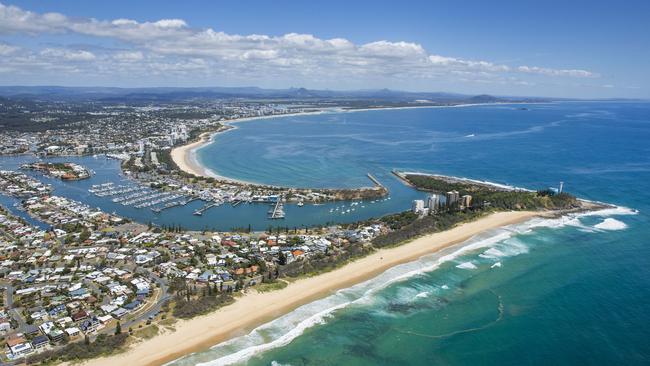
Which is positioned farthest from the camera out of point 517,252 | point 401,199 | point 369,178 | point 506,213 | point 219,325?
point 369,178

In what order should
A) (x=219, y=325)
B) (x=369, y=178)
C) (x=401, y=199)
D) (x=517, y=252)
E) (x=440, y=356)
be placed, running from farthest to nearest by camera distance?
(x=369, y=178) < (x=401, y=199) < (x=517, y=252) < (x=219, y=325) < (x=440, y=356)

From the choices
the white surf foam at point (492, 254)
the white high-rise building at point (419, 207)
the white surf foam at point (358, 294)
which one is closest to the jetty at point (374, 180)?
the white high-rise building at point (419, 207)

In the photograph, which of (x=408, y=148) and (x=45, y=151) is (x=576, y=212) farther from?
(x=45, y=151)

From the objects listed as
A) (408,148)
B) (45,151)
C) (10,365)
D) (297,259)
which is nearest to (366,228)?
(297,259)

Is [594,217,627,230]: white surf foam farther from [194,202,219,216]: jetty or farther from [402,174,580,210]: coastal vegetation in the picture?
[194,202,219,216]: jetty

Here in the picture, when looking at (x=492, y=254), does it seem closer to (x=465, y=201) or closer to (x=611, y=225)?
(x=465, y=201)

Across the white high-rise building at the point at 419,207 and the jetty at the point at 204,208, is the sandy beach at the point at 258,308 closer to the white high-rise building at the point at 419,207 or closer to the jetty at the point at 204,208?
the white high-rise building at the point at 419,207
